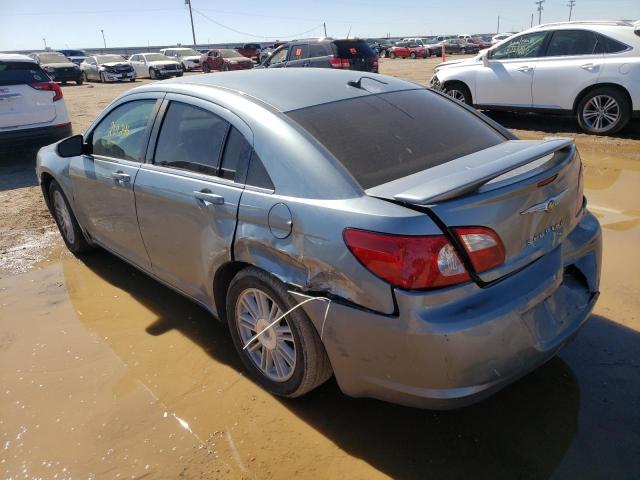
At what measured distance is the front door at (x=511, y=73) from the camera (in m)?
8.79

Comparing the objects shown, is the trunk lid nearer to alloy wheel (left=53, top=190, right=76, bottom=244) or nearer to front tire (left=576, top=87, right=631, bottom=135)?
alloy wheel (left=53, top=190, right=76, bottom=244)

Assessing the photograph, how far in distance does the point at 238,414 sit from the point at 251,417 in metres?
0.08

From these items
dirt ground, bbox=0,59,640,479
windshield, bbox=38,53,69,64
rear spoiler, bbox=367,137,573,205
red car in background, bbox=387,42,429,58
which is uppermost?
windshield, bbox=38,53,69,64

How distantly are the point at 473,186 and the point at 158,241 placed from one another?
6.88ft

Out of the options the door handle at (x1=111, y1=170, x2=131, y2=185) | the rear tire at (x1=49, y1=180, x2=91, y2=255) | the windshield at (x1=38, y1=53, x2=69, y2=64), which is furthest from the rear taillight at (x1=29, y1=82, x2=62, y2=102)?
the windshield at (x1=38, y1=53, x2=69, y2=64)

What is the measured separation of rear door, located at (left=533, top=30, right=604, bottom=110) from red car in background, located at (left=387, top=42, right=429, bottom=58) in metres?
36.9

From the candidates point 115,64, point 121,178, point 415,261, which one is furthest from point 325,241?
point 115,64

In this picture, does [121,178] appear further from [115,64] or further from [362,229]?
[115,64]

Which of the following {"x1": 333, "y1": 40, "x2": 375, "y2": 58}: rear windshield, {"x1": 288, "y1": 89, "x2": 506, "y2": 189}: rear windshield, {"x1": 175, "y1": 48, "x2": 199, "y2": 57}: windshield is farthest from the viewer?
{"x1": 175, "y1": 48, "x2": 199, "y2": 57}: windshield

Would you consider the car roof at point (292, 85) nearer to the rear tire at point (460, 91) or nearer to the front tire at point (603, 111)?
the front tire at point (603, 111)

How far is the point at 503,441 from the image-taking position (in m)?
2.37

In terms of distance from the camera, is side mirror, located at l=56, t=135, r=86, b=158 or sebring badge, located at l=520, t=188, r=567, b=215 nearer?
sebring badge, located at l=520, t=188, r=567, b=215

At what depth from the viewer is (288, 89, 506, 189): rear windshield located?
2467mm

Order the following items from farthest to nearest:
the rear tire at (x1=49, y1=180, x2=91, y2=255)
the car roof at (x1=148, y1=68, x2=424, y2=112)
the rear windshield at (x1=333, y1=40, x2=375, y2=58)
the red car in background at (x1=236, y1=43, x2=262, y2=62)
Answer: the red car in background at (x1=236, y1=43, x2=262, y2=62)
the rear windshield at (x1=333, y1=40, x2=375, y2=58)
the rear tire at (x1=49, y1=180, x2=91, y2=255)
the car roof at (x1=148, y1=68, x2=424, y2=112)
